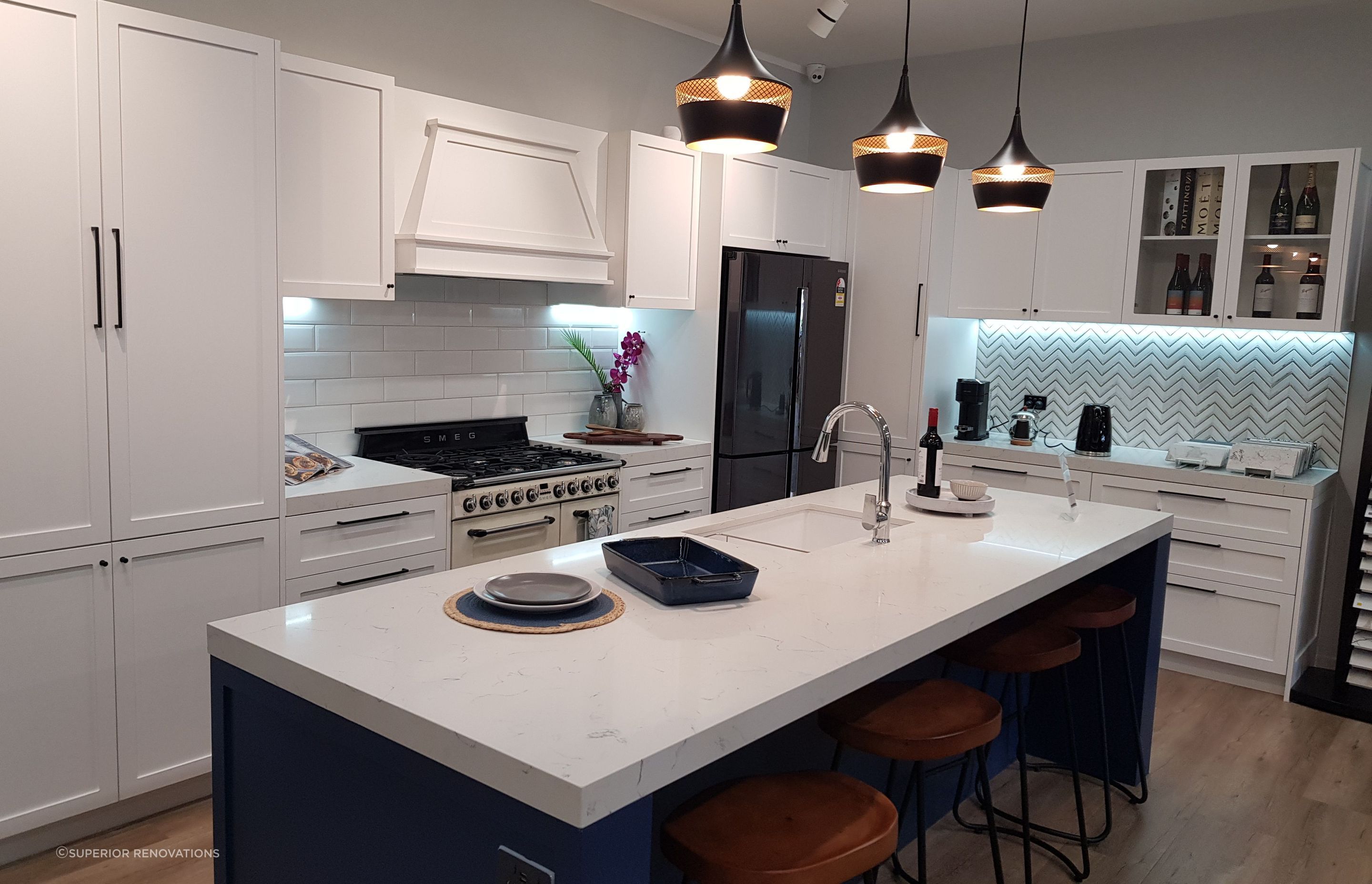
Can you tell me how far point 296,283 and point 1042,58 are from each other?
402 cm

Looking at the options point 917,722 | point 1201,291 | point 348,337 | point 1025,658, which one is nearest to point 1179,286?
point 1201,291

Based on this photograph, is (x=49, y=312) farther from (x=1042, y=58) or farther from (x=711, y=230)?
(x=1042, y=58)

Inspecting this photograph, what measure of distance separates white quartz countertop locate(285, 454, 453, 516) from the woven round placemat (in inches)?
53.4

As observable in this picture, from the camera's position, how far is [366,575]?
136 inches

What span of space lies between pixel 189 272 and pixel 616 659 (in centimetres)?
193

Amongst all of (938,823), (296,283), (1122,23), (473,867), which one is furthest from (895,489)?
(1122,23)

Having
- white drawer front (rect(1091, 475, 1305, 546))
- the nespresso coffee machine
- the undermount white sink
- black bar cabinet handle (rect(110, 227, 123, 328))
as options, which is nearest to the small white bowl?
the undermount white sink

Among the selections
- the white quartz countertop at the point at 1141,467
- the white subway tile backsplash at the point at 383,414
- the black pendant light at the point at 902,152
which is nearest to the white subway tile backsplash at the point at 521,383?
the white subway tile backsplash at the point at 383,414

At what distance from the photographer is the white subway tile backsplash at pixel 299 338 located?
381 centimetres

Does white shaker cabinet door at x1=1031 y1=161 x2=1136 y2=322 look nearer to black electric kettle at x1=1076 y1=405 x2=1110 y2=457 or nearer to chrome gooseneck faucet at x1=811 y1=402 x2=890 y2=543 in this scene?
black electric kettle at x1=1076 y1=405 x2=1110 y2=457

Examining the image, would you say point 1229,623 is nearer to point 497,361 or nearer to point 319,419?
point 497,361

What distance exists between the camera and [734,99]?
7.52 feet

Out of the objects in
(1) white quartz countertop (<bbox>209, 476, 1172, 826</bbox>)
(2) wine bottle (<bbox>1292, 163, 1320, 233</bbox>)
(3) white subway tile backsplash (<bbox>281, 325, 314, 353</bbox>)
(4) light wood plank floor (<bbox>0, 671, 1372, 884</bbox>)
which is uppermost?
(2) wine bottle (<bbox>1292, 163, 1320, 233</bbox>)

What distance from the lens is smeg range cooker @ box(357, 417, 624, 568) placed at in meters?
3.75
